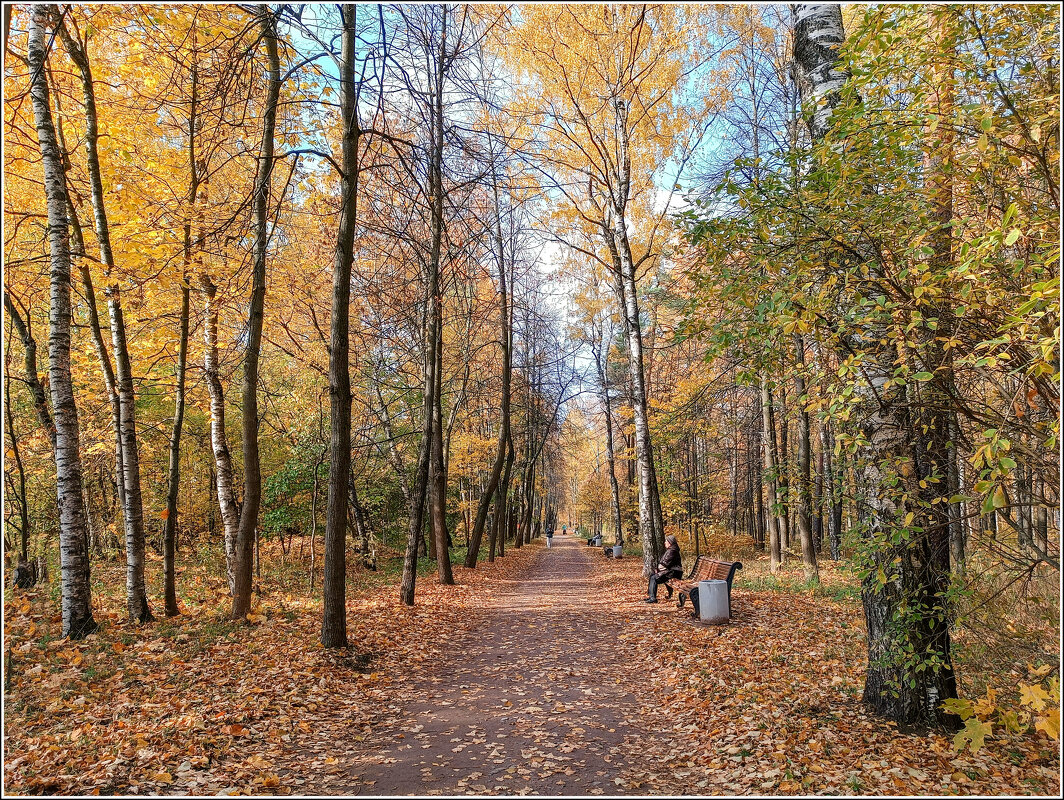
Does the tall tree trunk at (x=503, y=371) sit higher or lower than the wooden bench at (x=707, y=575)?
higher

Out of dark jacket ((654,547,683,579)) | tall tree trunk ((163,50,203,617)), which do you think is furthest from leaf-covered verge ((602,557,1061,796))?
tall tree trunk ((163,50,203,617))

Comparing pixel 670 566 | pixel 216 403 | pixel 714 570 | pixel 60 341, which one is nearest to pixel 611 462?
pixel 670 566

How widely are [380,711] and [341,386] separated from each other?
12.3 ft

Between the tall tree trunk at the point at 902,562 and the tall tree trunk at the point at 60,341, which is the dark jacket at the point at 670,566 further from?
the tall tree trunk at the point at 60,341

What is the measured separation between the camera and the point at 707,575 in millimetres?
9688

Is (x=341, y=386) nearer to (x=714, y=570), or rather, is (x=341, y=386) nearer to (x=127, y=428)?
(x=127, y=428)

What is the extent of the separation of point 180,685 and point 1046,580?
712 centimetres

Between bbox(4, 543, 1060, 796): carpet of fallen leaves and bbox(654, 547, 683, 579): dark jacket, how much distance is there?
179 cm

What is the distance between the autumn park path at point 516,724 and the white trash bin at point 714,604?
140 cm

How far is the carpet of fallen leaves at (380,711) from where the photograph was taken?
387 centimetres

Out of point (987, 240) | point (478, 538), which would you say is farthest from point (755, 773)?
point (478, 538)

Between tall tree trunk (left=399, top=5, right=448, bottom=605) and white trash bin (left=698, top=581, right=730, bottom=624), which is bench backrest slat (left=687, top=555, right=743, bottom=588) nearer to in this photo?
white trash bin (left=698, top=581, right=730, bottom=624)

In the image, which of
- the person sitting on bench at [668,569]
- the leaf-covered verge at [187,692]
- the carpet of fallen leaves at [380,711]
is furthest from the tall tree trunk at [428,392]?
the person sitting on bench at [668,569]

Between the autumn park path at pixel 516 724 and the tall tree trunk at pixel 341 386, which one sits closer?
the autumn park path at pixel 516 724
